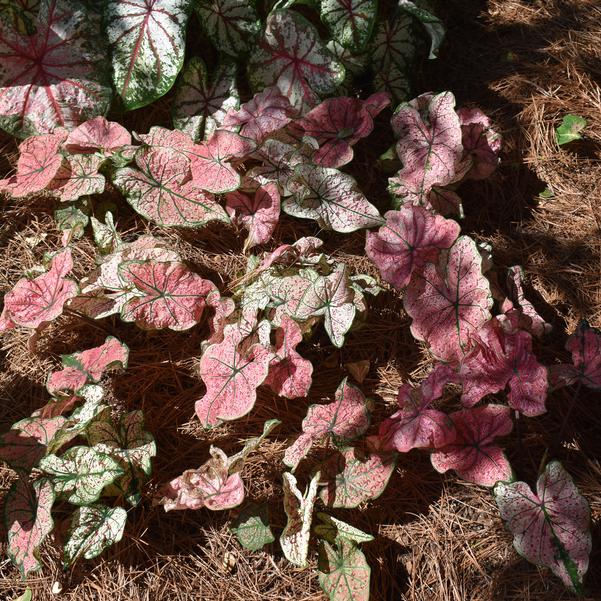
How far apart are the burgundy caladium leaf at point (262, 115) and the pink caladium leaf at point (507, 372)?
753mm

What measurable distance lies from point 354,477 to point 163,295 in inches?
23.2

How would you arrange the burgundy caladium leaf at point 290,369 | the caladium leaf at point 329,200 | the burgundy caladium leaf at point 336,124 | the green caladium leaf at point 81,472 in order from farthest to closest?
1. the burgundy caladium leaf at point 336,124
2. the caladium leaf at point 329,200
3. the burgundy caladium leaf at point 290,369
4. the green caladium leaf at point 81,472

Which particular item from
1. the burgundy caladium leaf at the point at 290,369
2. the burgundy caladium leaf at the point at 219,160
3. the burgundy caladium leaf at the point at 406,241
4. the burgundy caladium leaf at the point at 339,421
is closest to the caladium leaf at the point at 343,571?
the burgundy caladium leaf at the point at 339,421

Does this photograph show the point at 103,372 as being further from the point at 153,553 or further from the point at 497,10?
the point at 497,10

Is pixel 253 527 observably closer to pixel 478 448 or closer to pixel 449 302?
pixel 478 448

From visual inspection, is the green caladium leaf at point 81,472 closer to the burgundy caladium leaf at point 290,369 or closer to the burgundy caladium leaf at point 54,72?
the burgundy caladium leaf at point 290,369

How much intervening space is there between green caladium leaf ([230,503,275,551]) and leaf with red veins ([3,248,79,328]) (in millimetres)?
603

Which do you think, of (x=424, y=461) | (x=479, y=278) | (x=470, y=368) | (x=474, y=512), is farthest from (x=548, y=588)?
(x=479, y=278)

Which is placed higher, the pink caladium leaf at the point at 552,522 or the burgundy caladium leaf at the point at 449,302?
the burgundy caladium leaf at the point at 449,302

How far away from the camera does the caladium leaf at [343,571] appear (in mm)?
1221

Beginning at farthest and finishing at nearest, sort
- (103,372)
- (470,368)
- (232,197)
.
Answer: (232,197) < (103,372) < (470,368)

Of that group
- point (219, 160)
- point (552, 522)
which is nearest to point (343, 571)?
A: point (552, 522)

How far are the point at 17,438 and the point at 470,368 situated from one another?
0.95 meters

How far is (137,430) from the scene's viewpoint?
54.7 inches
